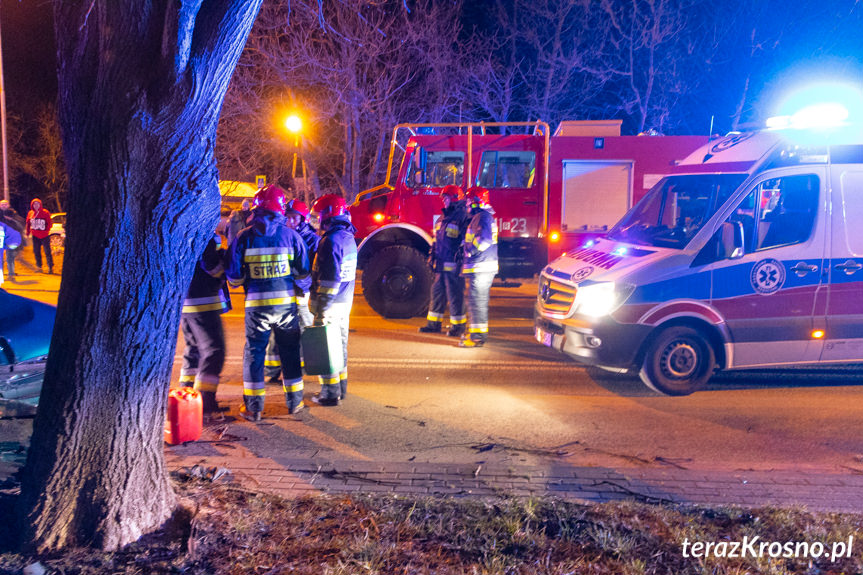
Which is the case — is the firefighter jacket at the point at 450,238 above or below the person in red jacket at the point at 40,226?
below

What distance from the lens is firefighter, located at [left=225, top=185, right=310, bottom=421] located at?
17.3 ft

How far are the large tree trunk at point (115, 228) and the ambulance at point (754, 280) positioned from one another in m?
3.88

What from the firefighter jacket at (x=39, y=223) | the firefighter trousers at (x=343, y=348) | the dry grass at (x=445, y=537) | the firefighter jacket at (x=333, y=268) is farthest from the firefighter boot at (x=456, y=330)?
the firefighter jacket at (x=39, y=223)

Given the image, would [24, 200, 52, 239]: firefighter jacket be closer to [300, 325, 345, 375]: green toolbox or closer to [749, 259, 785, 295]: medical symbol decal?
[300, 325, 345, 375]: green toolbox

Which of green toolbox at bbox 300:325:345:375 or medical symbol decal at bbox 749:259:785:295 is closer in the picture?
green toolbox at bbox 300:325:345:375

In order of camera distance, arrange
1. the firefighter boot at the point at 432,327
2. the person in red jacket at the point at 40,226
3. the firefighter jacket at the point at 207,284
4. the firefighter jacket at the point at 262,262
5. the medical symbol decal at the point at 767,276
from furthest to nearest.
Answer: the person in red jacket at the point at 40,226 → the firefighter boot at the point at 432,327 → the medical symbol decal at the point at 767,276 → the firefighter jacket at the point at 207,284 → the firefighter jacket at the point at 262,262

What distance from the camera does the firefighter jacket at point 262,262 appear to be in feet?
17.3

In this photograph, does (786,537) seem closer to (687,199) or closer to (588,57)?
(687,199)

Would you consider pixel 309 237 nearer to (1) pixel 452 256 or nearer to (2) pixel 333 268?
(2) pixel 333 268

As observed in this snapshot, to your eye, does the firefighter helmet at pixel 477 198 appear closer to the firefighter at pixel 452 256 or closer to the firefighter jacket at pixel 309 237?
the firefighter at pixel 452 256

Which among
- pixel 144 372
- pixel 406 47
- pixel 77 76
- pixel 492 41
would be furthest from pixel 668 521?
pixel 492 41

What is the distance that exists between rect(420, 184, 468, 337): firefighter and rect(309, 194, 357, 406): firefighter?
2519 millimetres

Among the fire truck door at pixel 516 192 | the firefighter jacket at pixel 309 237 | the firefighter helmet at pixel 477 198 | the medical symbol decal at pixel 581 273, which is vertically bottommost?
the medical symbol decal at pixel 581 273
